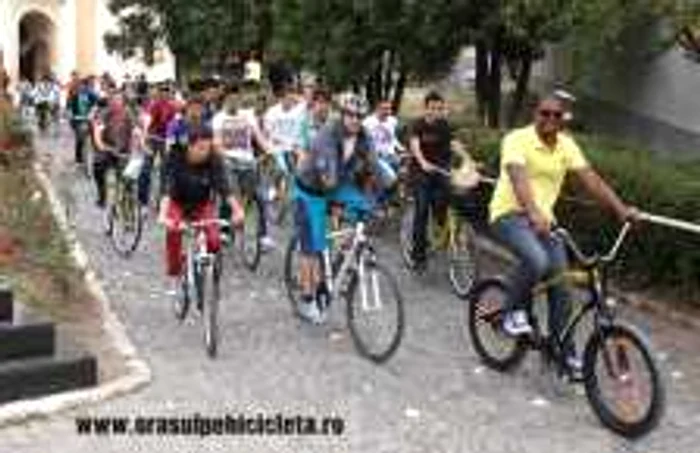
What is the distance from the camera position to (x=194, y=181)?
519 inches

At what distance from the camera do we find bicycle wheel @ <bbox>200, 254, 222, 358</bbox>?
12367 millimetres

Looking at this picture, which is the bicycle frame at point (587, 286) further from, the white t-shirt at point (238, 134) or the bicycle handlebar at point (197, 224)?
the white t-shirt at point (238, 134)

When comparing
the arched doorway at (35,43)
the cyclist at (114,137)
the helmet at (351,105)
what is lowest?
the cyclist at (114,137)

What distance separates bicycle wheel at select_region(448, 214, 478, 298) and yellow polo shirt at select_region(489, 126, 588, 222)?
4.37 metres

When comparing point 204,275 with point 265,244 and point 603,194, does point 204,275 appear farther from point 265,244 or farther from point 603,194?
point 265,244

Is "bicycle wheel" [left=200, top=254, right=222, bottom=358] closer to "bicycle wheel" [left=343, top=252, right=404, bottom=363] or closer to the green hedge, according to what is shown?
"bicycle wheel" [left=343, top=252, right=404, bottom=363]

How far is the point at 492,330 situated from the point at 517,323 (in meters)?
0.66

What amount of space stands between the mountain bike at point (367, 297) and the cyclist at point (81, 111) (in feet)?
59.3

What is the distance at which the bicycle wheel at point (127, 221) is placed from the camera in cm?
1859

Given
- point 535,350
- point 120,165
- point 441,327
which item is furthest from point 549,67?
point 535,350

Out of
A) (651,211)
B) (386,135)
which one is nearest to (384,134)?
(386,135)

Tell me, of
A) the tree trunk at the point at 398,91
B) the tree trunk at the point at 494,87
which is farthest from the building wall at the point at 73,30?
the tree trunk at the point at 494,87

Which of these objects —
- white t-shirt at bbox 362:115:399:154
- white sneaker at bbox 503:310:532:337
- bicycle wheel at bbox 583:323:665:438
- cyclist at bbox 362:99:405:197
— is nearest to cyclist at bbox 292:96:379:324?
white sneaker at bbox 503:310:532:337

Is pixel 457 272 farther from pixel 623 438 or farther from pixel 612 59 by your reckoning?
pixel 612 59
